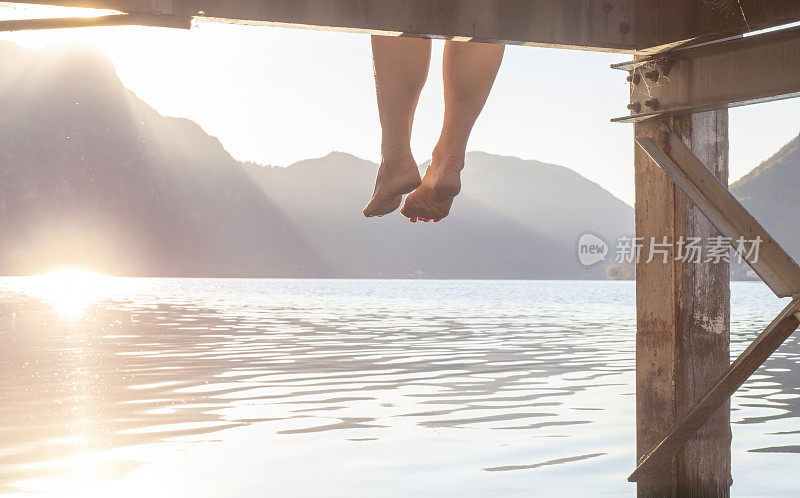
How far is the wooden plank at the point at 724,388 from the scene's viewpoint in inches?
203

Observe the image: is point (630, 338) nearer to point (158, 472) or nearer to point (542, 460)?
point (542, 460)

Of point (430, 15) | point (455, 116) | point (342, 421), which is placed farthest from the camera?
point (342, 421)

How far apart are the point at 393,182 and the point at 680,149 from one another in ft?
8.07

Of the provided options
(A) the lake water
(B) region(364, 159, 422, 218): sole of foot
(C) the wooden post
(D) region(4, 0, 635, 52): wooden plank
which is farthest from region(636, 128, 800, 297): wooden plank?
(A) the lake water

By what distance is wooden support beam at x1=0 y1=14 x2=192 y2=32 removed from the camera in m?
3.86

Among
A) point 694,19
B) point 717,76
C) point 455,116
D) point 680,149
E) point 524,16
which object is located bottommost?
point 455,116

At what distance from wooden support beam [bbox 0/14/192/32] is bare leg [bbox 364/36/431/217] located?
113 cm

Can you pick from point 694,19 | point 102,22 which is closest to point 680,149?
point 694,19

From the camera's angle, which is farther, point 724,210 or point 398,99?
point 724,210

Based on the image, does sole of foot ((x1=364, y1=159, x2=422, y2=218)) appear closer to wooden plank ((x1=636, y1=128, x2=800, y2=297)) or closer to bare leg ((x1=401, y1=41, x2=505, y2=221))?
bare leg ((x1=401, y1=41, x2=505, y2=221))

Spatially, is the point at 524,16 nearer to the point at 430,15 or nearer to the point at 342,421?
the point at 430,15

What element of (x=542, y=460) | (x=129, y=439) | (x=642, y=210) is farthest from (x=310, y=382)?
(x=642, y=210)

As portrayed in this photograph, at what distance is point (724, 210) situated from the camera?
214 inches

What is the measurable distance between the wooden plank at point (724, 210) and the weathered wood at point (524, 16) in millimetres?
619
